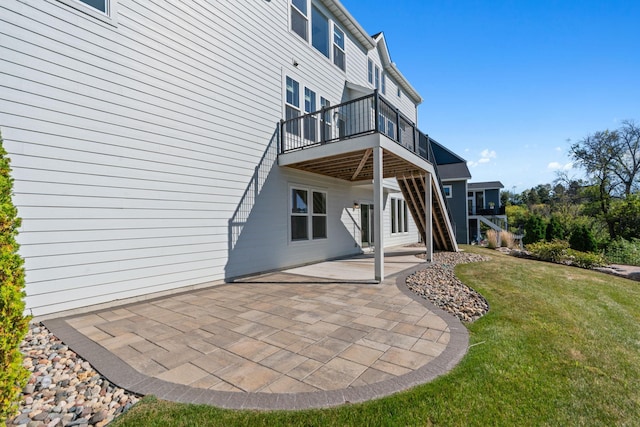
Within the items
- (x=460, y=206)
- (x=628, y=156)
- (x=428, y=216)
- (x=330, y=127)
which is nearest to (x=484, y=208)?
(x=460, y=206)

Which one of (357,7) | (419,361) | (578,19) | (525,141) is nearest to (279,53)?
(357,7)

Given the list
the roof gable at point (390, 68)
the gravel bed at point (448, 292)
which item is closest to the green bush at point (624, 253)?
the gravel bed at point (448, 292)

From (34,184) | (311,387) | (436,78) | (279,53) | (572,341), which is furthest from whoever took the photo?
(436,78)

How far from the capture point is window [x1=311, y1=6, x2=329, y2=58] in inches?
361

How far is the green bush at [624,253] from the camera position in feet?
39.0

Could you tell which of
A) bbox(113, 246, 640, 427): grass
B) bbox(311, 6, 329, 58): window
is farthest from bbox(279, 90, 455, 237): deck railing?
bbox(113, 246, 640, 427): grass

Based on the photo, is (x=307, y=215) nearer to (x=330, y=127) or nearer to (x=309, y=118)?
(x=309, y=118)

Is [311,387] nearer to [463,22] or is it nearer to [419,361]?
[419,361]

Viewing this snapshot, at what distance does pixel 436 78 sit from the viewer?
12805 mm

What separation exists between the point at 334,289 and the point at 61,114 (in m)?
5.32

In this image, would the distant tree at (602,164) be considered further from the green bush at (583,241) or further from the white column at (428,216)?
the white column at (428,216)

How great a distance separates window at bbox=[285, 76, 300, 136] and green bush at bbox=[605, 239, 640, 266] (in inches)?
599

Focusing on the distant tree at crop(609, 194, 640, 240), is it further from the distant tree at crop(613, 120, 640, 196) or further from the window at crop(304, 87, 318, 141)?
the window at crop(304, 87, 318, 141)

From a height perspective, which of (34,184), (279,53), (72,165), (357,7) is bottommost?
(34,184)
